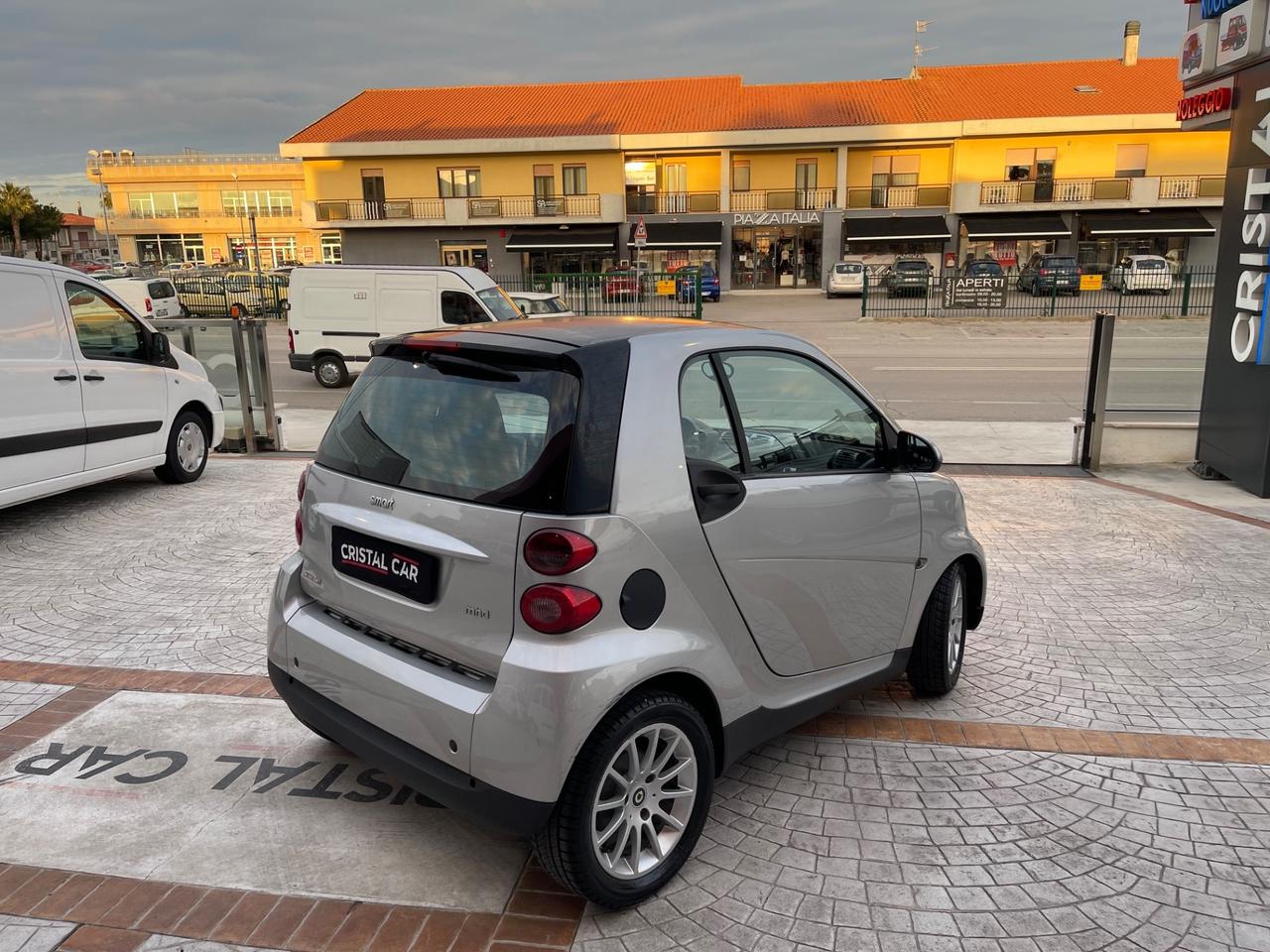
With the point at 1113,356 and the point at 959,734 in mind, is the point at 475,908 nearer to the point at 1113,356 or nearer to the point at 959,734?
the point at 959,734

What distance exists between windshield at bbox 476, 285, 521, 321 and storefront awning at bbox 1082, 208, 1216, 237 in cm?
3448

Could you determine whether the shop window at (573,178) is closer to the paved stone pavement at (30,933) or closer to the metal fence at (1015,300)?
the metal fence at (1015,300)

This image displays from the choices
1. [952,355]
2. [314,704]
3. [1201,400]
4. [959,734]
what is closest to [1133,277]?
[952,355]

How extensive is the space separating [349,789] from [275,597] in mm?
772

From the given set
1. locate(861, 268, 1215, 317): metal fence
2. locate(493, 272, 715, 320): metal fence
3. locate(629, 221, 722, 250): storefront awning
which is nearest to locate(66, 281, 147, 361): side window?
locate(493, 272, 715, 320): metal fence

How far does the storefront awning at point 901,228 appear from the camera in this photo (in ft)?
135

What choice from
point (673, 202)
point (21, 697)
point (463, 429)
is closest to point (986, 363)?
point (463, 429)

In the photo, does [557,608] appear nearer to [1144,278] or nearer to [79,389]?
[79,389]

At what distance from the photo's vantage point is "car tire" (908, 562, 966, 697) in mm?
4051

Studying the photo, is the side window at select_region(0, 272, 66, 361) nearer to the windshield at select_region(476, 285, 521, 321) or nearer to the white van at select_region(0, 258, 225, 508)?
the white van at select_region(0, 258, 225, 508)

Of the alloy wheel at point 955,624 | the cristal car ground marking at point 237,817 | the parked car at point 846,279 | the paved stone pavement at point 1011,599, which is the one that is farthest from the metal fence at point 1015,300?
the cristal car ground marking at point 237,817

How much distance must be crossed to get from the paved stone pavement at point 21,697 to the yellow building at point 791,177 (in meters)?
39.8

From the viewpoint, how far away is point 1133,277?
27.8 metres

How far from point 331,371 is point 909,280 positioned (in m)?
22.2
